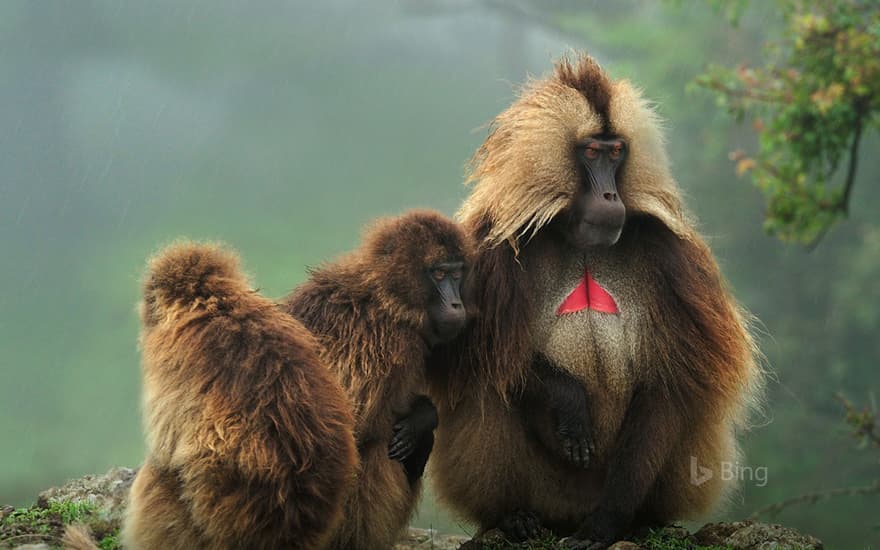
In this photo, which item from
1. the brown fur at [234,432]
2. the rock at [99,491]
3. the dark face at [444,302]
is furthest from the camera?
the rock at [99,491]

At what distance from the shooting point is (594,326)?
526cm

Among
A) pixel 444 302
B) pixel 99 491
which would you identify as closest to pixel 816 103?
pixel 444 302

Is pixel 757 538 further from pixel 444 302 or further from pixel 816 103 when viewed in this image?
pixel 816 103

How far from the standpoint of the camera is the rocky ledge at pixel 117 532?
17.7ft

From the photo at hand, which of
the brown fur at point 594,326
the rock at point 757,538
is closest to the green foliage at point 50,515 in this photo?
the brown fur at point 594,326

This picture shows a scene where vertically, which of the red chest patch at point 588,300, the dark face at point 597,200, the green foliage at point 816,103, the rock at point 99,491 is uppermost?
the green foliage at point 816,103

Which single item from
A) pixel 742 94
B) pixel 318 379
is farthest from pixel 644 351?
pixel 742 94

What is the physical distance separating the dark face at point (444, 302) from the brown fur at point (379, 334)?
0.04 metres

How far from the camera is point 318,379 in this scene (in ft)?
14.0

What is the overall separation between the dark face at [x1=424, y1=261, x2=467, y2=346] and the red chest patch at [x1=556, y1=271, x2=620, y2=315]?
0.65m

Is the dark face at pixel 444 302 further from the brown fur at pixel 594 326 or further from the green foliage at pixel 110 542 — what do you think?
the green foliage at pixel 110 542

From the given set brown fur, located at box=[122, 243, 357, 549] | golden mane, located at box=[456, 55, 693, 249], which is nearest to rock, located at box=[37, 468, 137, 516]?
brown fur, located at box=[122, 243, 357, 549]

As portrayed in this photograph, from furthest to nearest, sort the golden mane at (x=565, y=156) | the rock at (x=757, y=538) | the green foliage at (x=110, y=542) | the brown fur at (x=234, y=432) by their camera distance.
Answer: the green foliage at (x=110, y=542) < the rock at (x=757, y=538) < the golden mane at (x=565, y=156) < the brown fur at (x=234, y=432)

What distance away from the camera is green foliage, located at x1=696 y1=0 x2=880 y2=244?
29.3ft
